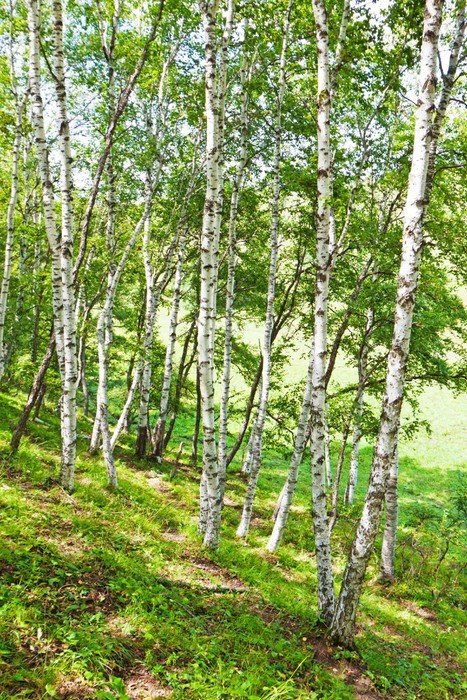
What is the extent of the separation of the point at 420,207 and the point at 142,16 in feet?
36.8

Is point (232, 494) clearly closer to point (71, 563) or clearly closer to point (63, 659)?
point (71, 563)

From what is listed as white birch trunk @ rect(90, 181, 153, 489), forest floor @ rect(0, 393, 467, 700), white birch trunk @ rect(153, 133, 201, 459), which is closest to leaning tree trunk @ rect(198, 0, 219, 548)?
forest floor @ rect(0, 393, 467, 700)

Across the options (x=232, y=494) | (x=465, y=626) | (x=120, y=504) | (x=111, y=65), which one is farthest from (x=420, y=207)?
(x=232, y=494)

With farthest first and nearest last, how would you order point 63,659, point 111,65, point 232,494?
1. point 232,494
2. point 111,65
3. point 63,659

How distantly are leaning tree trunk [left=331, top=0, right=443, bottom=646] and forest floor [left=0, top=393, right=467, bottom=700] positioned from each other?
152 cm

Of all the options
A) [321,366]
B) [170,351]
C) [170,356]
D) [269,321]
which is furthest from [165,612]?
[170,351]

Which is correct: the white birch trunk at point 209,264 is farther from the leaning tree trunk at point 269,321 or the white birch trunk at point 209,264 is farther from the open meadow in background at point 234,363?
the leaning tree trunk at point 269,321

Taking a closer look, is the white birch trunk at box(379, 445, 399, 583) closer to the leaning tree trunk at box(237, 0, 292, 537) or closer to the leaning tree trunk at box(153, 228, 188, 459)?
the leaning tree trunk at box(237, 0, 292, 537)

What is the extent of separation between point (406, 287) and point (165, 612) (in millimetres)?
5008

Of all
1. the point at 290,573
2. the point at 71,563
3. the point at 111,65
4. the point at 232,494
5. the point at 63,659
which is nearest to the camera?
the point at 63,659

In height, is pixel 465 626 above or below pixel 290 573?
below

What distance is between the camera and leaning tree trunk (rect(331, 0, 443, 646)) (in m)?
4.88

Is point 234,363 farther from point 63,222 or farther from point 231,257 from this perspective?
point 63,222

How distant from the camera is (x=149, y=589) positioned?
5.43 meters
